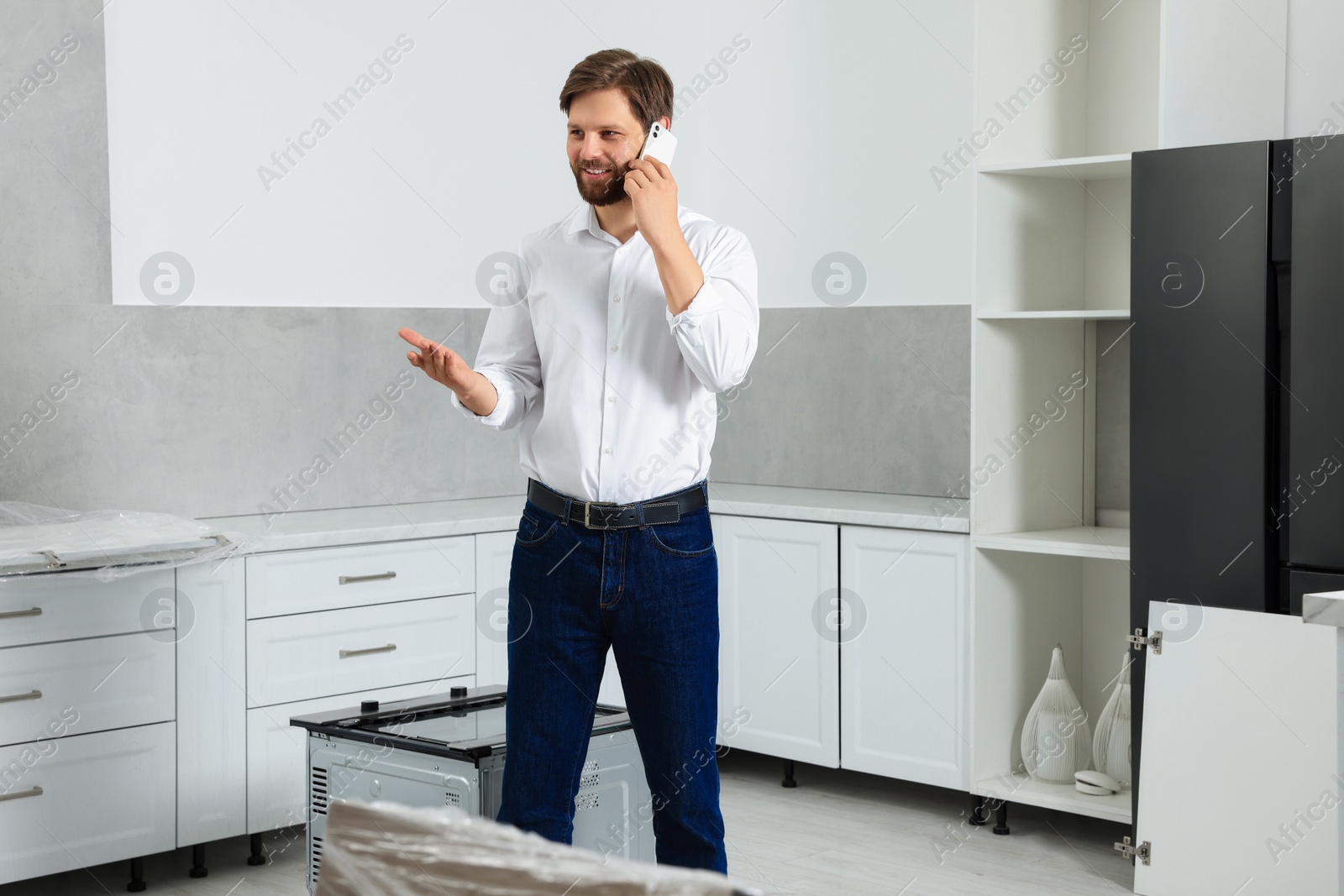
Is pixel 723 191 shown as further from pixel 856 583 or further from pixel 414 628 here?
pixel 414 628

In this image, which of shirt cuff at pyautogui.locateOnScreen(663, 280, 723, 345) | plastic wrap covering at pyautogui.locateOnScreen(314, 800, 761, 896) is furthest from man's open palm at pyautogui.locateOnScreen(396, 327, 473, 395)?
plastic wrap covering at pyautogui.locateOnScreen(314, 800, 761, 896)

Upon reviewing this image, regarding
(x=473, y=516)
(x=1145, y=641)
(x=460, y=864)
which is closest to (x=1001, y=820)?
(x=1145, y=641)

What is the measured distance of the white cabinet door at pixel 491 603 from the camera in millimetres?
3744

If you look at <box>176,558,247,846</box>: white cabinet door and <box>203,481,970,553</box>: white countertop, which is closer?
<box>176,558,247,846</box>: white cabinet door

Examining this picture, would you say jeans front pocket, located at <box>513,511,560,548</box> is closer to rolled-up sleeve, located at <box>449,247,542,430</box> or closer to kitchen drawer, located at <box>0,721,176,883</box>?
rolled-up sleeve, located at <box>449,247,542,430</box>

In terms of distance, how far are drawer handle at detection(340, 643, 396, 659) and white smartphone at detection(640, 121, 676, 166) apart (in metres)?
1.91

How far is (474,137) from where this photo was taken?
4.31 metres

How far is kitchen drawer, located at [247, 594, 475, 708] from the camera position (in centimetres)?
333

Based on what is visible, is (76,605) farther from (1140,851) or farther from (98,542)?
(1140,851)

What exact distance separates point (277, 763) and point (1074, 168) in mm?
2469

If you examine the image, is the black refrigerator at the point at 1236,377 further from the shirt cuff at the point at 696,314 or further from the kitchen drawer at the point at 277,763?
the kitchen drawer at the point at 277,763

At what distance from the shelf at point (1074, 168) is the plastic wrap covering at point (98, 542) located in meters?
2.11

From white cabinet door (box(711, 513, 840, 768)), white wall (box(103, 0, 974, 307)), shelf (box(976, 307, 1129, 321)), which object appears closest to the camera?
shelf (box(976, 307, 1129, 321))

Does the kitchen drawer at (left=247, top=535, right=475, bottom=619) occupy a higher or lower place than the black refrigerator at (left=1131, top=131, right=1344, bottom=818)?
lower
